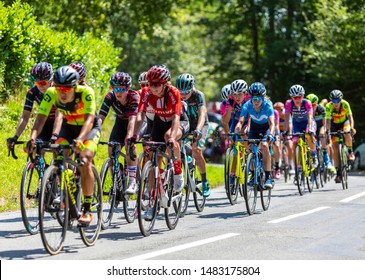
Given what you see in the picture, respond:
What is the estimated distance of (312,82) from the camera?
40344 millimetres

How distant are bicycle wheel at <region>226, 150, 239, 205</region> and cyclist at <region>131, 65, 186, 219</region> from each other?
113 inches

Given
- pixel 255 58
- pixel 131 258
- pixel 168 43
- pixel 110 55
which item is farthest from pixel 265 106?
pixel 168 43

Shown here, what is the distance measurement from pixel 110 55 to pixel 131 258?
16.1 m

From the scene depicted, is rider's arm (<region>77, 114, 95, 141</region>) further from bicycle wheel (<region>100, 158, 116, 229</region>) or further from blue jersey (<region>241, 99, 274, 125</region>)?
blue jersey (<region>241, 99, 274, 125</region>)

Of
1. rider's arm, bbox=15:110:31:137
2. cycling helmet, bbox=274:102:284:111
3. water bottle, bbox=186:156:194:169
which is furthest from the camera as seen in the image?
cycling helmet, bbox=274:102:284:111

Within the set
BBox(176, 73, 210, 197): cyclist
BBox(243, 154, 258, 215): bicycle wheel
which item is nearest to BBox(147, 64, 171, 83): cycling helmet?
BBox(176, 73, 210, 197): cyclist

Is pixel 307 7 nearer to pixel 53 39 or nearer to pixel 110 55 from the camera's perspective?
pixel 110 55

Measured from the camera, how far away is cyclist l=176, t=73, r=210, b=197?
1355 centimetres

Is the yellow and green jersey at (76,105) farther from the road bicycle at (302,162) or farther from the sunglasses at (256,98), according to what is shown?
the road bicycle at (302,162)

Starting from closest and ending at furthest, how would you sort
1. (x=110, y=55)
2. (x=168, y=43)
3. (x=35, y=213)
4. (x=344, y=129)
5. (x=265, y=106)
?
(x=35, y=213) → (x=265, y=106) → (x=344, y=129) → (x=110, y=55) → (x=168, y=43)

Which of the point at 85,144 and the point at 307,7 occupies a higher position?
the point at 307,7

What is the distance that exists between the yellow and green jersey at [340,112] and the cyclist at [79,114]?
1107 cm
